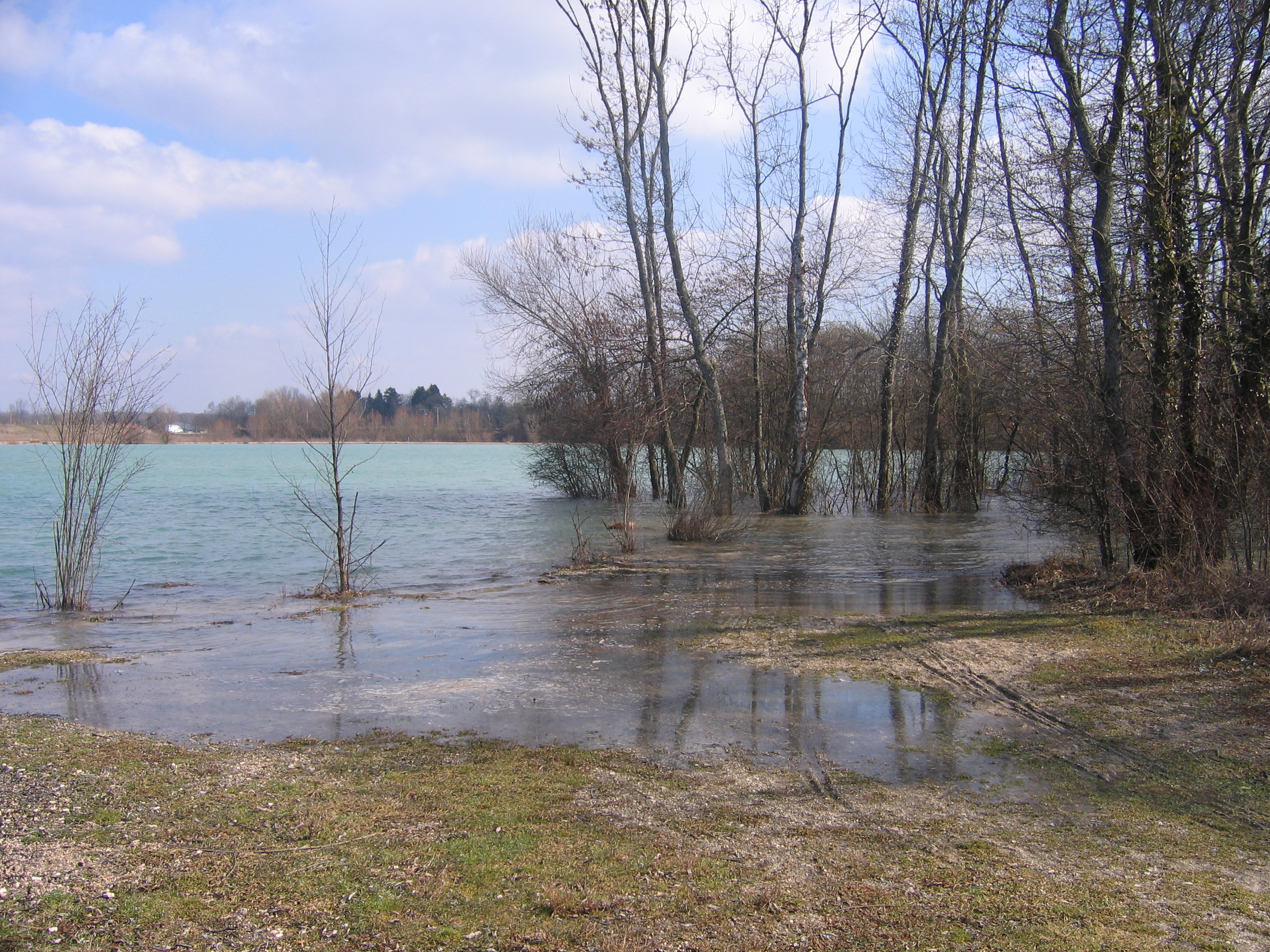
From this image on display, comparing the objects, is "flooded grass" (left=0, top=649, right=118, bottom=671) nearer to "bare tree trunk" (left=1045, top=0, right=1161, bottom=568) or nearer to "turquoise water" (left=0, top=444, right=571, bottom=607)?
"turquoise water" (left=0, top=444, right=571, bottom=607)

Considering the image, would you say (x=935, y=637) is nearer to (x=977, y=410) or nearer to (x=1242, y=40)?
(x=1242, y=40)

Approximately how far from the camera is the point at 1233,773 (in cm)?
501

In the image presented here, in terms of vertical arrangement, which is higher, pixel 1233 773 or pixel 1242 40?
pixel 1242 40

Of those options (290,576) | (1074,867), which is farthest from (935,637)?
(290,576)

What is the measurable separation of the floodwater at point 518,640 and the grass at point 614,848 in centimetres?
54

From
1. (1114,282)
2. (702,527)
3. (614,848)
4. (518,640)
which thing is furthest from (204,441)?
(614,848)

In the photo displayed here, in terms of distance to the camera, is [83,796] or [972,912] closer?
[972,912]

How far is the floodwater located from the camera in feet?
20.0

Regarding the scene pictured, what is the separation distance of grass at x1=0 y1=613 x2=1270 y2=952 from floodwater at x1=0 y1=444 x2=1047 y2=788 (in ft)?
1.77

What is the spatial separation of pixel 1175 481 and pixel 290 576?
13.5m

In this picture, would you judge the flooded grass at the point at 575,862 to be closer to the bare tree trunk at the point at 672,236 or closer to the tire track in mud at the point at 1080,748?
the tire track in mud at the point at 1080,748

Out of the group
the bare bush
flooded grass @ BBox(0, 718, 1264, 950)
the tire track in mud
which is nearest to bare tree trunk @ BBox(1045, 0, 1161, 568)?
the tire track in mud

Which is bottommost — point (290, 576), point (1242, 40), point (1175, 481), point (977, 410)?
point (290, 576)

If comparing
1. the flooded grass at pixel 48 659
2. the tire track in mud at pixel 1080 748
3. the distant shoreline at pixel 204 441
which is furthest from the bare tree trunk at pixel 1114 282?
the distant shoreline at pixel 204 441
